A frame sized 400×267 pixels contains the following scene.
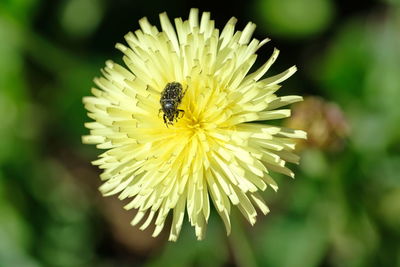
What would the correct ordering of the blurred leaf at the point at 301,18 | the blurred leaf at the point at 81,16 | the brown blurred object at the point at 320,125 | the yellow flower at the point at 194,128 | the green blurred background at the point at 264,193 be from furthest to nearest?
the blurred leaf at the point at 81,16, the blurred leaf at the point at 301,18, the green blurred background at the point at 264,193, the brown blurred object at the point at 320,125, the yellow flower at the point at 194,128

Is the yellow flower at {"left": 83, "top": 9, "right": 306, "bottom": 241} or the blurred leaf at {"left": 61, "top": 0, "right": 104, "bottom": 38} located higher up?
the blurred leaf at {"left": 61, "top": 0, "right": 104, "bottom": 38}

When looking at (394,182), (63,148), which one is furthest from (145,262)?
(394,182)

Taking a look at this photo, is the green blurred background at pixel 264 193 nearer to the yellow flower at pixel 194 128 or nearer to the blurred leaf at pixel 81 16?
the blurred leaf at pixel 81 16

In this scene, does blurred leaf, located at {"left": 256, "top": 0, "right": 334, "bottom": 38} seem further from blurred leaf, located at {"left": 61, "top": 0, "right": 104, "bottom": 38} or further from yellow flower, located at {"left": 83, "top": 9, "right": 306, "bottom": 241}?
yellow flower, located at {"left": 83, "top": 9, "right": 306, "bottom": 241}

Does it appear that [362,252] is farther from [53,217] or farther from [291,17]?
[53,217]

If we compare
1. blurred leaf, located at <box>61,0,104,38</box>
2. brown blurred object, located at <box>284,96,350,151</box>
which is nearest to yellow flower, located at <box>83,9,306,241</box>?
brown blurred object, located at <box>284,96,350,151</box>

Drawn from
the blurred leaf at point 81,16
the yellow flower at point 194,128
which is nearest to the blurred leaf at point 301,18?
the blurred leaf at point 81,16
